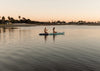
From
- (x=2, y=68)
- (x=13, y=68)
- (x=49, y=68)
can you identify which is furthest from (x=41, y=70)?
(x=2, y=68)

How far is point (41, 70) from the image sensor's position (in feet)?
37.9

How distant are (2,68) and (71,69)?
6.79 m

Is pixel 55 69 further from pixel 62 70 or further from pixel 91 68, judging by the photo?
pixel 91 68

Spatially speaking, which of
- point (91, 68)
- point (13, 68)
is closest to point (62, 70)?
point (91, 68)

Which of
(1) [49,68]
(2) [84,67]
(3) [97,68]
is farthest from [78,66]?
(1) [49,68]

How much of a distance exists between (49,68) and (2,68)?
15.2 ft

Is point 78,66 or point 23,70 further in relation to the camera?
point 78,66

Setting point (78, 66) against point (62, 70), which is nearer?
point (62, 70)

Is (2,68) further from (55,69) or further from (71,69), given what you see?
(71,69)

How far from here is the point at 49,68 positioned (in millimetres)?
12086

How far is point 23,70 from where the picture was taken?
11.5m

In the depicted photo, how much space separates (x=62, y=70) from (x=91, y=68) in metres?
2.98

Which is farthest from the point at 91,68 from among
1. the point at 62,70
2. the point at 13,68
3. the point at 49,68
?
the point at 13,68

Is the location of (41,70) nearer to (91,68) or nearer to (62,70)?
(62,70)
